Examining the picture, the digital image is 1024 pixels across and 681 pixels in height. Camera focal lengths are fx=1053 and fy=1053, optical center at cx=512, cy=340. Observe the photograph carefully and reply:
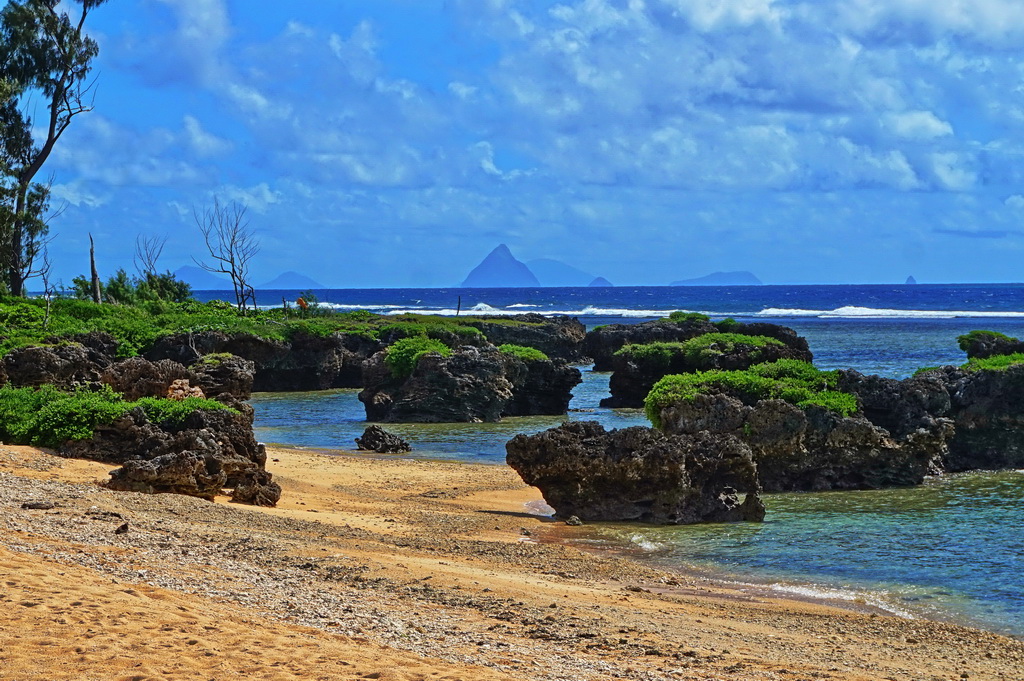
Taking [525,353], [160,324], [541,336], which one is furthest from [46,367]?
[541,336]

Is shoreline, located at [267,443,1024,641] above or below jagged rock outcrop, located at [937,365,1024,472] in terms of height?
below

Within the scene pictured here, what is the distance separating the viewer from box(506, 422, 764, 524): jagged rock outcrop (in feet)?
52.6

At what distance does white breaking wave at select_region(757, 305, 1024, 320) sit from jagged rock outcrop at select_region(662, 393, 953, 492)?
95519 mm

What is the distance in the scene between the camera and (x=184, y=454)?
46.8ft

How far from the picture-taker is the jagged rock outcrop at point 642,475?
1605cm

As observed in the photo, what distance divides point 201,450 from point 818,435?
35.9 feet

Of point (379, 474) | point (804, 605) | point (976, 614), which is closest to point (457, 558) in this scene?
point (804, 605)

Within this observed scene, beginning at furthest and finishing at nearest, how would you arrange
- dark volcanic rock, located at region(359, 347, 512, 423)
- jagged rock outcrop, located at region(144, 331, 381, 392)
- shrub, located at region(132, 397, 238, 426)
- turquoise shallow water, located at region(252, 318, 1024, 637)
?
jagged rock outcrop, located at region(144, 331, 381, 392)
dark volcanic rock, located at region(359, 347, 512, 423)
shrub, located at region(132, 397, 238, 426)
turquoise shallow water, located at region(252, 318, 1024, 637)

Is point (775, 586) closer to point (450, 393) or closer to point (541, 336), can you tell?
point (450, 393)

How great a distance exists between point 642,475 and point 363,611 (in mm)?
7795

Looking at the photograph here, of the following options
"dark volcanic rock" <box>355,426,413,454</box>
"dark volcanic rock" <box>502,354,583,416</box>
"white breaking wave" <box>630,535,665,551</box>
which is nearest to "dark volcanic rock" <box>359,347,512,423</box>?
"dark volcanic rock" <box>502,354,583,416</box>

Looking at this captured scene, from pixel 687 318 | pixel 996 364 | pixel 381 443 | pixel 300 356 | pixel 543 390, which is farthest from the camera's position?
pixel 687 318

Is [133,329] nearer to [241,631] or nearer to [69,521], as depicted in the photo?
[69,521]

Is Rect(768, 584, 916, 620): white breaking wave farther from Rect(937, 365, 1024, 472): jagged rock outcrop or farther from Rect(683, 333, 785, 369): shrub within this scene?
Rect(683, 333, 785, 369): shrub
